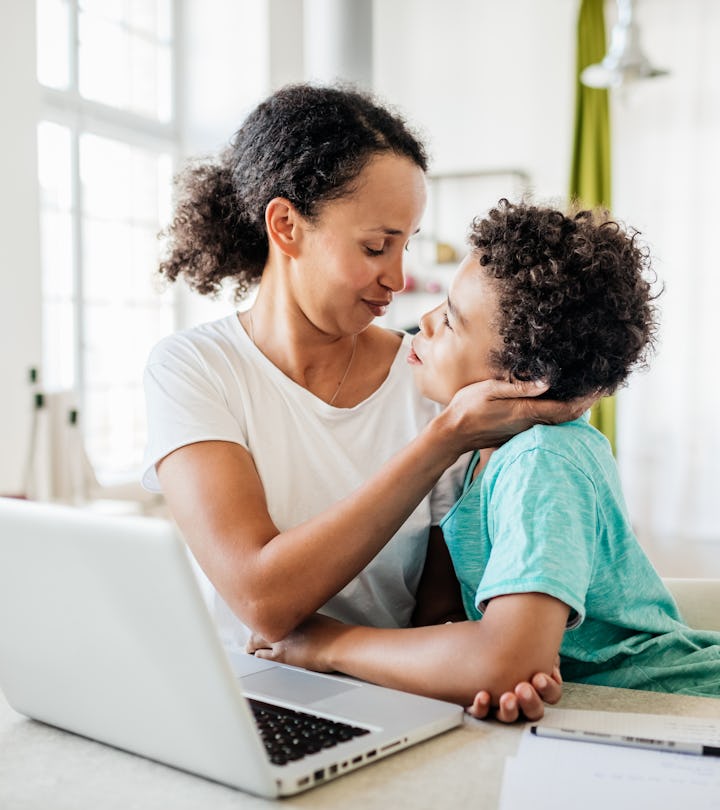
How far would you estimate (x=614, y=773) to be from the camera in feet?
2.64

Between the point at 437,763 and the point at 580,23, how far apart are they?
491 centimetres

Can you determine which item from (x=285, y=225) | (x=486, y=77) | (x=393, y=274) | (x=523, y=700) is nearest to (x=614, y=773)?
(x=523, y=700)

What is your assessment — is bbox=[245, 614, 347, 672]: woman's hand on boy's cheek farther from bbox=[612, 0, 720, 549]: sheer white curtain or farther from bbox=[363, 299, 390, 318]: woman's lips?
bbox=[612, 0, 720, 549]: sheer white curtain

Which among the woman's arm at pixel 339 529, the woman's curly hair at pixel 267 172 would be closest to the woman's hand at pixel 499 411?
the woman's arm at pixel 339 529

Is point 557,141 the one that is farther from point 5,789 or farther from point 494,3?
point 5,789

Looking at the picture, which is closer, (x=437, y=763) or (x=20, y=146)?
(x=437, y=763)

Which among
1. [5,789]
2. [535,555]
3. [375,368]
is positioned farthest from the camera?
[375,368]

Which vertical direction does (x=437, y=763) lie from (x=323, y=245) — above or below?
below

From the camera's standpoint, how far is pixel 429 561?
1479mm

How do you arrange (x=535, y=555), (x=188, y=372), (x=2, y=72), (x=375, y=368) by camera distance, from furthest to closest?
(x=2, y=72) → (x=375, y=368) → (x=188, y=372) → (x=535, y=555)

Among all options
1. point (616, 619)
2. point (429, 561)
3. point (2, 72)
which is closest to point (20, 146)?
point (2, 72)

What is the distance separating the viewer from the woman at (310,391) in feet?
3.81

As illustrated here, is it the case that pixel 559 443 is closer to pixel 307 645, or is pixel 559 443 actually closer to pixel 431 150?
pixel 307 645

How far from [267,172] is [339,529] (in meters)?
0.61
